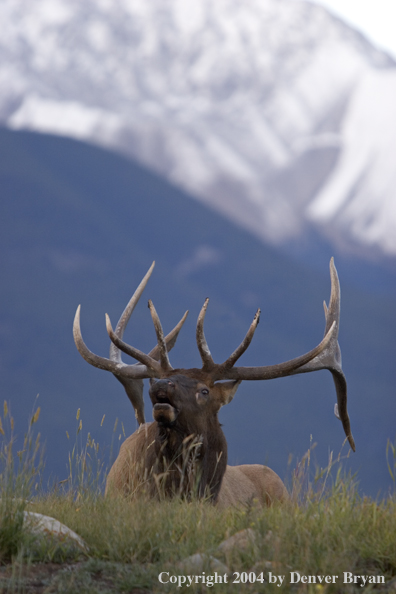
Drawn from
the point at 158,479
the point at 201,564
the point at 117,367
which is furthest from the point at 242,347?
the point at 201,564

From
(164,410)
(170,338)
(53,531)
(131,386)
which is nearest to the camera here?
(53,531)

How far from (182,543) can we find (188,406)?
2172mm

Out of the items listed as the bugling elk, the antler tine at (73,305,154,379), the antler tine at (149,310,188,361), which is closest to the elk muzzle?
the bugling elk

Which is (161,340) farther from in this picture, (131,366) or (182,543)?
(182,543)

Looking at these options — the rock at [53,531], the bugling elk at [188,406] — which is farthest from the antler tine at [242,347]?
the rock at [53,531]

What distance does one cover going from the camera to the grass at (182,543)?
3143 millimetres

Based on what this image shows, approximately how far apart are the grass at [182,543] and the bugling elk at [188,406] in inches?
47.1

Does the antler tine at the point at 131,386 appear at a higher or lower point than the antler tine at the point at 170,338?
lower

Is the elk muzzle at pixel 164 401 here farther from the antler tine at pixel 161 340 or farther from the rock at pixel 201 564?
the rock at pixel 201 564

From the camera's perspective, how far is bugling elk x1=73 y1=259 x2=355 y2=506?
5602 millimetres

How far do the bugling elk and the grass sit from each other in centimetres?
120

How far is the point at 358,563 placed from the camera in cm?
339

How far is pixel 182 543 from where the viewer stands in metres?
3.50

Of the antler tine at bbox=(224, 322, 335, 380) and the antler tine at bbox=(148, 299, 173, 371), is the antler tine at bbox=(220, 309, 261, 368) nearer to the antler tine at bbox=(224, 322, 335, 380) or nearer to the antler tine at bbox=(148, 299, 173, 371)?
the antler tine at bbox=(224, 322, 335, 380)
